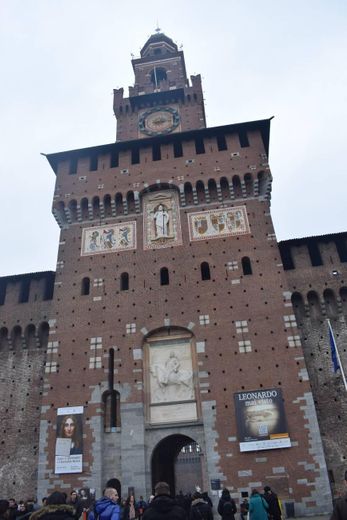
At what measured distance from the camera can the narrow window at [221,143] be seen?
26.0 meters

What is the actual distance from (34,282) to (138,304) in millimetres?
7405

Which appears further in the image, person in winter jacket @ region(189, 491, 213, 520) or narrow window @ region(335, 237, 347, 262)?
narrow window @ region(335, 237, 347, 262)

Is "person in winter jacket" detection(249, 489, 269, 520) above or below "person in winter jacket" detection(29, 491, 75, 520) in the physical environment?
below

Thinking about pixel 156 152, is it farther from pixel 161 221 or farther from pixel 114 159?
pixel 161 221

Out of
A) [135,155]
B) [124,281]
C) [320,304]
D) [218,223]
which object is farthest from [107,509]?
[135,155]

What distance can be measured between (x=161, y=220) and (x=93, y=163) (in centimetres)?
656

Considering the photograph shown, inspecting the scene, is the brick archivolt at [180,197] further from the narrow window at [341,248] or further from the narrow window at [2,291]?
the narrow window at [2,291]

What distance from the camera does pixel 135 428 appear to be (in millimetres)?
18953

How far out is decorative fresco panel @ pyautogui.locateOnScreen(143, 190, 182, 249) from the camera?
23406mm

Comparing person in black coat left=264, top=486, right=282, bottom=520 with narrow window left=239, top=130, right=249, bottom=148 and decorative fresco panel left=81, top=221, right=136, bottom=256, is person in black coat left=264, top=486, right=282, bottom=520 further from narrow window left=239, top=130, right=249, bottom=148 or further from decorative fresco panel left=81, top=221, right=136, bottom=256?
narrow window left=239, top=130, right=249, bottom=148

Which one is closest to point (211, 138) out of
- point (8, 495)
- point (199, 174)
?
point (199, 174)

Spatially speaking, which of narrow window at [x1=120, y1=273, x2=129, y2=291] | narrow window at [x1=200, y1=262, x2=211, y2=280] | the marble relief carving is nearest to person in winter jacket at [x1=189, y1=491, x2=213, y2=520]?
the marble relief carving

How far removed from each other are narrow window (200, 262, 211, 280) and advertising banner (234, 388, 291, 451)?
6.08 m

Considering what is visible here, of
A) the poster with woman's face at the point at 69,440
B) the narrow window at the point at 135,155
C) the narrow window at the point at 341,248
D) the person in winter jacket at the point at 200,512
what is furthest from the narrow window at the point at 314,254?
the person in winter jacket at the point at 200,512
